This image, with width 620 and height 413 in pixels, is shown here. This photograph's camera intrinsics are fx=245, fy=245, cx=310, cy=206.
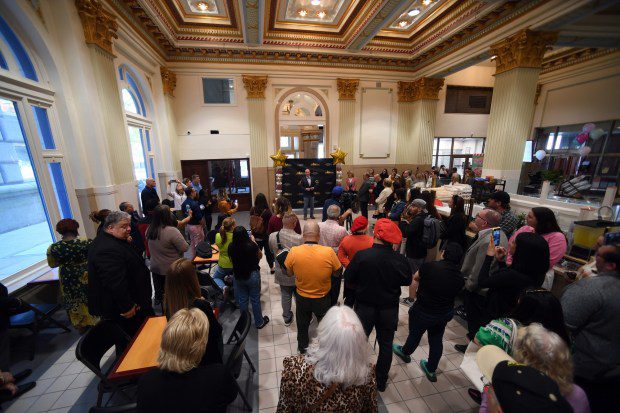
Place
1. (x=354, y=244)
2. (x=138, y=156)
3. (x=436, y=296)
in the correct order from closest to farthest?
(x=436, y=296)
(x=354, y=244)
(x=138, y=156)

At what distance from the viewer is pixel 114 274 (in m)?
2.29

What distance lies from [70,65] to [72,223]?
316 cm

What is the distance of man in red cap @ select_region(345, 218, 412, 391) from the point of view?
2164 mm

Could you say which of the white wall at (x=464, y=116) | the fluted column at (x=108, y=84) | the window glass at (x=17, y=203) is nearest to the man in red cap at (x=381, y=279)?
the window glass at (x=17, y=203)

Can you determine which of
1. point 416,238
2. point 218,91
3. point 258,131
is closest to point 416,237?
point 416,238

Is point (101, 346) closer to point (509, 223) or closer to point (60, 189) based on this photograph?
point (60, 189)

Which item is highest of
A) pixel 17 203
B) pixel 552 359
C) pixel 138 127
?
pixel 138 127

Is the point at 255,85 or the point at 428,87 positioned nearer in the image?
the point at 255,85

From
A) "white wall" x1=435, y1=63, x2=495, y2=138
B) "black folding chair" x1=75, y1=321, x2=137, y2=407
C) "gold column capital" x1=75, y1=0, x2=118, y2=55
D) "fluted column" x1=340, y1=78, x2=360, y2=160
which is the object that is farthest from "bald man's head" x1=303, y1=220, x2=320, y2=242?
"white wall" x1=435, y1=63, x2=495, y2=138

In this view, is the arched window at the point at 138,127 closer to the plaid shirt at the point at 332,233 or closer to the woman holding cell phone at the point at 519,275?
the plaid shirt at the point at 332,233

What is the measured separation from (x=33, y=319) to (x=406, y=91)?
1277 cm

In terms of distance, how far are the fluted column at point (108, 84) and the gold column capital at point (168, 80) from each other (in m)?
3.20

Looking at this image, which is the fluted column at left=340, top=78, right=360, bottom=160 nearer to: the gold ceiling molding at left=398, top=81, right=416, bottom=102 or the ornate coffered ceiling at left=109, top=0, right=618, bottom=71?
the ornate coffered ceiling at left=109, top=0, right=618, bottom=71

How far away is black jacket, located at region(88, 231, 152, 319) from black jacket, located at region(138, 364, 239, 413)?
55.7 inches
